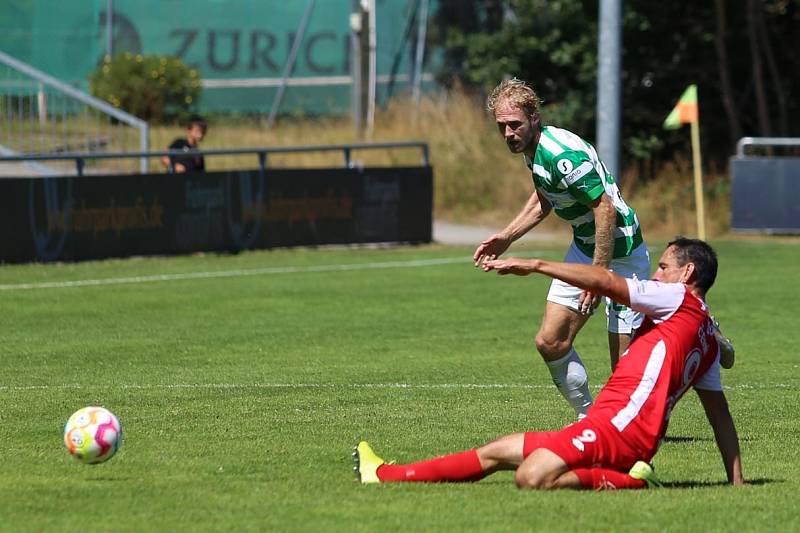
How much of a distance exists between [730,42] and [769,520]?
25.7 meters

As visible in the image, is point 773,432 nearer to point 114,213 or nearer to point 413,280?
point 413,280

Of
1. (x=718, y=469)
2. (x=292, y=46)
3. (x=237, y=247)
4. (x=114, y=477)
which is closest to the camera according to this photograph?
(x=114, y=477)

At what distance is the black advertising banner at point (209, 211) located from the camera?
62.0 ft

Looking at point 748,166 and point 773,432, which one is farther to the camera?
point 748,166

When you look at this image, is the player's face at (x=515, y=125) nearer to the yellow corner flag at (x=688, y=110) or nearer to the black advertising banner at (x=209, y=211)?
the black advertising banner at (x=209, y=211)

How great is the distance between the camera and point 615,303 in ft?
28.0

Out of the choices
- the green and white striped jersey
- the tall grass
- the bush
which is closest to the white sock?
the green and white striped jersey

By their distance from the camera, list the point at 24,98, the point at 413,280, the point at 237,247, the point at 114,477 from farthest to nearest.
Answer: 1. the point at 24,98
2. the point at 237,247
3. the point at 413,280
4. the point at 114,477

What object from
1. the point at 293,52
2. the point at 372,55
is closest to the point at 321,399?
→ the point at 293,52

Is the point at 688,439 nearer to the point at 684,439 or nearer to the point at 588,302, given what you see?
the point at 684,439

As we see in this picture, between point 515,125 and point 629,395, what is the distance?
6.17 ft

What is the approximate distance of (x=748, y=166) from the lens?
78.5 feet

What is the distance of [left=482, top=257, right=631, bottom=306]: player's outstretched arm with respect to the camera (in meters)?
6.62

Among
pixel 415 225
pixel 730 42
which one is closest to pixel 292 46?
pixel 730 42
